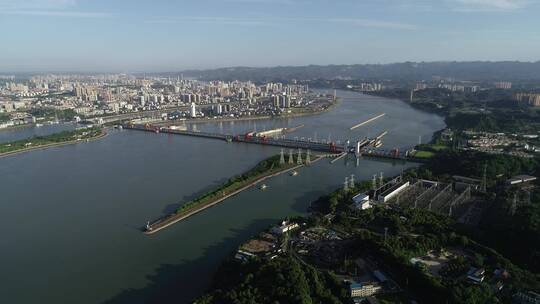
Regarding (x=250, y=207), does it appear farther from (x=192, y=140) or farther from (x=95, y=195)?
(x=192, y=140)

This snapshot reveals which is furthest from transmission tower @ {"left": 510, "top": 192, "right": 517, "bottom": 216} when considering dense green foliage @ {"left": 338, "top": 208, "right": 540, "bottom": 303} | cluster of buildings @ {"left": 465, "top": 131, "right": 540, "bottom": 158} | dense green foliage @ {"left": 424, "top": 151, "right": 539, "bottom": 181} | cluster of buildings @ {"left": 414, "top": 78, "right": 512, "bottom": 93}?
cluster of buildings @ {"left": 414, "top": 78, "right": 512, "bottom": 93}

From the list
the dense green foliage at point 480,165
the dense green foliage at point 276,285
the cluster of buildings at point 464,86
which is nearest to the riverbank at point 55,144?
the dense green foliage at point 276,285

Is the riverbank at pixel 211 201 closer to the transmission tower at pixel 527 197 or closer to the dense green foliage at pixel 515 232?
the dense green foliage at pixel 515 232

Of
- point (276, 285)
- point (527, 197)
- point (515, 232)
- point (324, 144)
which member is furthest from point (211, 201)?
point (324, 144)

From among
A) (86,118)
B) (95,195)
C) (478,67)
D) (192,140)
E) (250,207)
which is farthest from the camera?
(478,67)

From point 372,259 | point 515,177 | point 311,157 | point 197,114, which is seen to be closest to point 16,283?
point 372,259

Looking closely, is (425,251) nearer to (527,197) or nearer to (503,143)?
(527,197)
